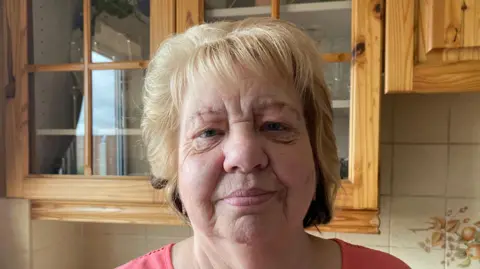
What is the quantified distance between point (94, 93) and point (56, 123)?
161mm

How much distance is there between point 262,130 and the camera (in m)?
0.60

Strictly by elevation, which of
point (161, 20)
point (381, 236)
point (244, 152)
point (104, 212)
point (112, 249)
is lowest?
point (112, 249)

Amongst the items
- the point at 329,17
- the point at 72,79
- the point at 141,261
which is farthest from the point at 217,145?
the point at 72,79

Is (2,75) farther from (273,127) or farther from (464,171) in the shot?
(464,171)

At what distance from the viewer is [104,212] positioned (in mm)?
1093

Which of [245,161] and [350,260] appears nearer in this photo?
[245,161]

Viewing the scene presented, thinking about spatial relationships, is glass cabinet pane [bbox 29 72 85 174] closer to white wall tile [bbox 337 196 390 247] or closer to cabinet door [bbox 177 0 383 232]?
cabinet door [bbox 177 0 383 232]

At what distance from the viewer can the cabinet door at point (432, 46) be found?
89cm

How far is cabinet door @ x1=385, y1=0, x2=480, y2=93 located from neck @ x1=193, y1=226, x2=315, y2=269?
0.44 metres

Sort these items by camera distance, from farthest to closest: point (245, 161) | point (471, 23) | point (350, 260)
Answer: point (471, 23), point (350, 260), point (245, 161)

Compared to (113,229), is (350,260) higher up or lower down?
higher up

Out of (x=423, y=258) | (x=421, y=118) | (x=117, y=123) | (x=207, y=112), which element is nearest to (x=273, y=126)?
(x=207, y=112)

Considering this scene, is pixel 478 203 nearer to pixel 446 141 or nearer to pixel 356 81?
pixel 446 141

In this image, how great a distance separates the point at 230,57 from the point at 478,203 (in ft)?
3.26
